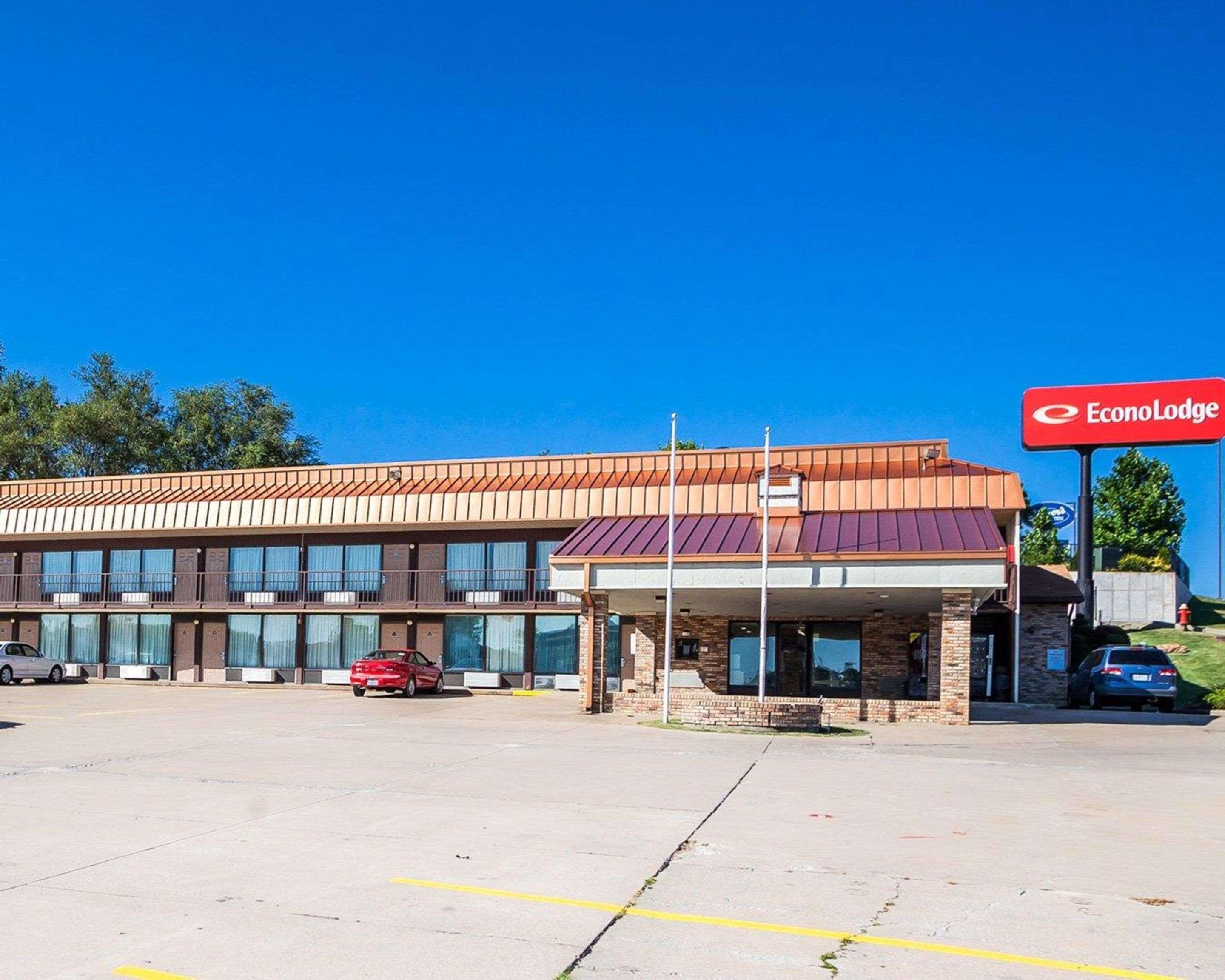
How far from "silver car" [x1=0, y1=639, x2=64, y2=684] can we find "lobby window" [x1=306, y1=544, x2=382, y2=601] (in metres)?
9.18

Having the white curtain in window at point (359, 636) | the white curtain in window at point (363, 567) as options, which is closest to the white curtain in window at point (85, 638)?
the white curtain in window at point (359, 636)

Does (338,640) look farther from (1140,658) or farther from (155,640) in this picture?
(1140,658)

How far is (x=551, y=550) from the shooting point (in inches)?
1421

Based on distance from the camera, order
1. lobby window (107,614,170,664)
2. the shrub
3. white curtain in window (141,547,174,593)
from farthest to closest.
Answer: the shrub, lobby window (107,614,170,664), white curtain in window (141,547,174,593)

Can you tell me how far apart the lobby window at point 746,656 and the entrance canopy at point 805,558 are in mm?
3043

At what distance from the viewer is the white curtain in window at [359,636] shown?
125 feet

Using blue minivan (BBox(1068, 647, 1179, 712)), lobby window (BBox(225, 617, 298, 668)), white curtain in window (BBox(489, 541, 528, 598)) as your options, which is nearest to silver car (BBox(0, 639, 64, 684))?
lobby window (BBox(225, 617, 298, 668))

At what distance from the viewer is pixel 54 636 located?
4284cm

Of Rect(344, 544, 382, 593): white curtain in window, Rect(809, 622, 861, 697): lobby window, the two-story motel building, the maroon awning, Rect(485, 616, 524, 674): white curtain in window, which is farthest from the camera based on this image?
Rect(344, 544, 382, 593): white curtain in window

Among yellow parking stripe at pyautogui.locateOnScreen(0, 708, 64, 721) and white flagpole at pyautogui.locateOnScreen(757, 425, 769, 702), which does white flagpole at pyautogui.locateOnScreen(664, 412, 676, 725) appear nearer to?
white flagpole at pyautogui.locateOnScreen(757, 425, 769, 702)

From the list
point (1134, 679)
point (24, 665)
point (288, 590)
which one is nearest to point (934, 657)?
point (1134, 679)

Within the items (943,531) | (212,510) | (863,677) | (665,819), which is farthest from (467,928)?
(212,510)

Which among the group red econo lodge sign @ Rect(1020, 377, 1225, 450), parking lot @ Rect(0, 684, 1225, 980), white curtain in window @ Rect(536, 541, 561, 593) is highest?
red econo lodge sign @ Rect(1020, 377, 1225, 450)

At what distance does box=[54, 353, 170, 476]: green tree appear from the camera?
62719mm
